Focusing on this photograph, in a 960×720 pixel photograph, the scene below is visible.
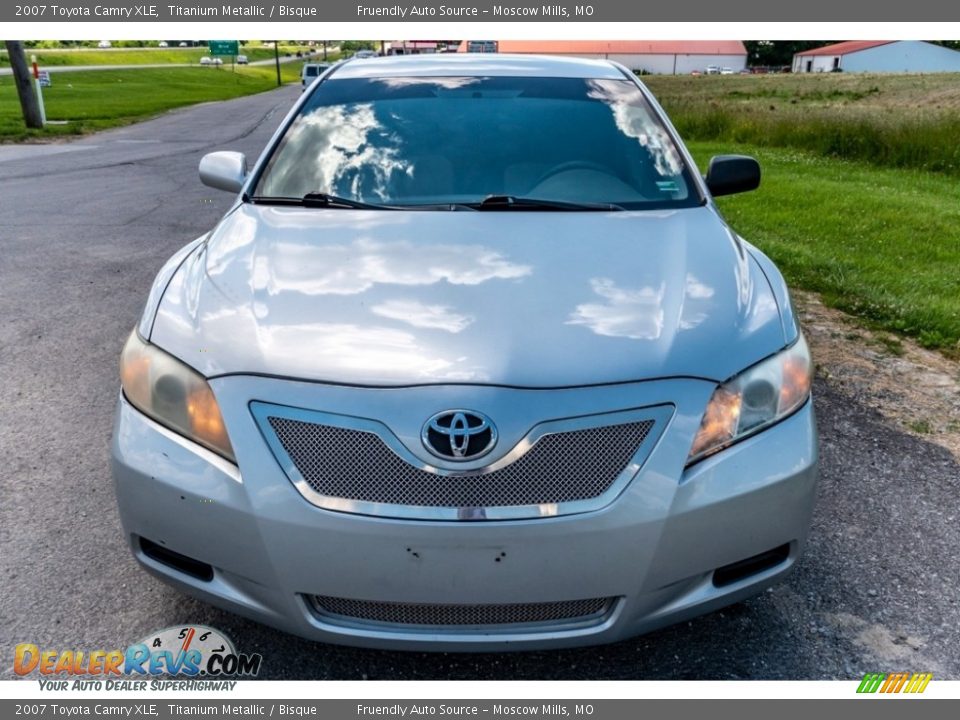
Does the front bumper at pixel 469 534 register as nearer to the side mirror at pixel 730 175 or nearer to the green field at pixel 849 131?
the side mirror at pixel 730 175

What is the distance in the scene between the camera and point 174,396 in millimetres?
2230

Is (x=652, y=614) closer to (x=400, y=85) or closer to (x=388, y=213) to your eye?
(x=388, y=213)

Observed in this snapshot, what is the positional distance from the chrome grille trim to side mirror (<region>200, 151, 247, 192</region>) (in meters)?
1.98

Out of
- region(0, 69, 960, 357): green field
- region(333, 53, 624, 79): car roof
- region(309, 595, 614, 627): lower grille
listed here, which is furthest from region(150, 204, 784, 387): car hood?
region(0, 69, 960, 357): green field

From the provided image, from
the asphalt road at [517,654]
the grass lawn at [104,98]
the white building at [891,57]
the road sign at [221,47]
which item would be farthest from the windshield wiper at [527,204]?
the white building at [891,57]

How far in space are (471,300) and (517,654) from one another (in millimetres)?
1004

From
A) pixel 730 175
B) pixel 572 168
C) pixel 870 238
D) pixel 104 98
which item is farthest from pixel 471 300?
pixel 104 98

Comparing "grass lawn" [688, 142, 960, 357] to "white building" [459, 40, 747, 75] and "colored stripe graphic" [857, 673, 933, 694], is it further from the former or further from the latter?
"white building" [459, 40, 747, 75]

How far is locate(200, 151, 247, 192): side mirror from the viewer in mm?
3736

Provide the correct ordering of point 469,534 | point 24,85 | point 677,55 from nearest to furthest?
point 469,534
point 24,85
point 677,55

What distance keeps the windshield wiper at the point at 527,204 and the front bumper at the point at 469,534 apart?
3.88 ft

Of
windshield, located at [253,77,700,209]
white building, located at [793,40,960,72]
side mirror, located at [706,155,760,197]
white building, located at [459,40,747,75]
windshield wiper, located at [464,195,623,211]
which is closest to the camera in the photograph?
windshield wiper, located at [464,195,623,211]

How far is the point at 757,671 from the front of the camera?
239 centimetres

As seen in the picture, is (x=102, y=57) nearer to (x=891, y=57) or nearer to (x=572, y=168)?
(x=572, y=168)
